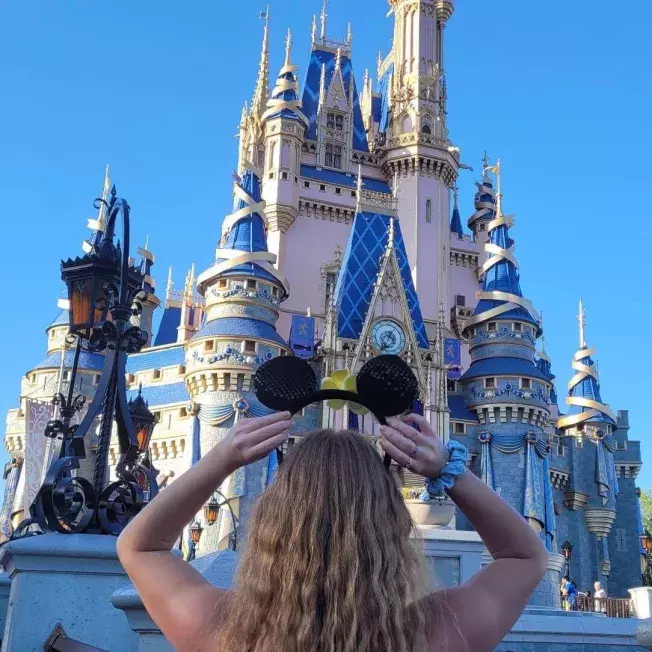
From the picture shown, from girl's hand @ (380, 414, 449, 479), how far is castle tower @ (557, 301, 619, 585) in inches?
1478

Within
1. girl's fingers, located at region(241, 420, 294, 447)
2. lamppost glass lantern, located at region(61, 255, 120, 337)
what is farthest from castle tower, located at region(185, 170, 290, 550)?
girl's fingers, located at region(241, 420, 294, 447)

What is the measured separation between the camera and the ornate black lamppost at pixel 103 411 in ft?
19.7

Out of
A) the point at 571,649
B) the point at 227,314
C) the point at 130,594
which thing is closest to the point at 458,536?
the point at 571,649

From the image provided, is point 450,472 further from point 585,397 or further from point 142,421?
point 585,397

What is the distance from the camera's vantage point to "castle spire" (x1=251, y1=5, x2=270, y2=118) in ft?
140

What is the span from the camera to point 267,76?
4419 cm

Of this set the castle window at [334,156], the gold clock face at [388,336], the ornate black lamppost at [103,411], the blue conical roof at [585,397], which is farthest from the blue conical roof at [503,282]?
the ornate black lamppost at [103,411]

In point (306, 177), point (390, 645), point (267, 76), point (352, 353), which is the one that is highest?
point (267, 76)

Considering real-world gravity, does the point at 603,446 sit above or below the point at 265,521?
above

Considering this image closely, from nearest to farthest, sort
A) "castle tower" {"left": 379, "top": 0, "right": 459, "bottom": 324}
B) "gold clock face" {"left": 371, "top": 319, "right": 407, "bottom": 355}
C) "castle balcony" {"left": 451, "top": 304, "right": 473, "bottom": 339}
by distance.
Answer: "gold clock face" {"left": 371, "top": 319, "right": 407, "bottom": 355}
"castle tower" {"left": 379, "top": 0, "right": 459, "bottom": 324}
"castle balcony" {"left": 451, "top": 304, "right": 473, "bottom": 339}

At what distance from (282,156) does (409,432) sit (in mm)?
37206

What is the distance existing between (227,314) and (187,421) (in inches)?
188

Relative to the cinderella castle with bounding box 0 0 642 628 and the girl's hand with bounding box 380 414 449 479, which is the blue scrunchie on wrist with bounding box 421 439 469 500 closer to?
the girl's hand with bounding box 380 414 449 479

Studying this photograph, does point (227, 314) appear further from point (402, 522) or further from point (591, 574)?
point (402, 522)
